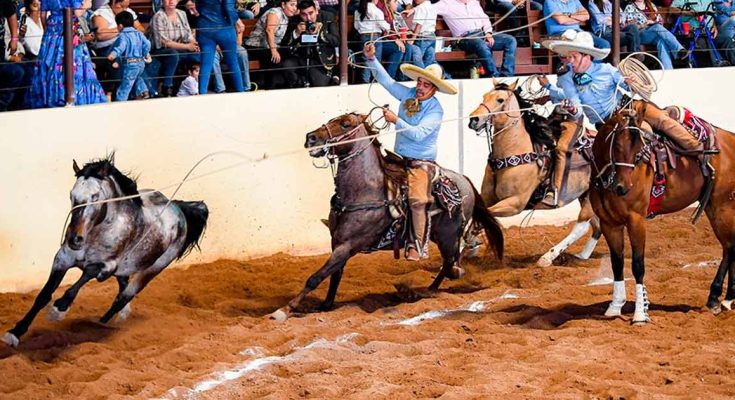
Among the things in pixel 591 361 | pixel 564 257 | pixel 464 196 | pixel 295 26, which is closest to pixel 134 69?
pixel 295 26

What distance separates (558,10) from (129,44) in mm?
5166

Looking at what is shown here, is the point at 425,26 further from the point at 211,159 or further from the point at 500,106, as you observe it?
the point at 211,159

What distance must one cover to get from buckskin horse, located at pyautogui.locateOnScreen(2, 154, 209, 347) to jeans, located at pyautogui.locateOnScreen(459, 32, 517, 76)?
17.1ft

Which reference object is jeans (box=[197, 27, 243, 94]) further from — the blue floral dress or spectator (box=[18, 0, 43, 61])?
spectator (box=[18, 0, 43, 61])

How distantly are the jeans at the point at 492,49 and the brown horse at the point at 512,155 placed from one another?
7.49ft

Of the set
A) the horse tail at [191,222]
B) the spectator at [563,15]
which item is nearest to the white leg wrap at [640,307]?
the horse tail at [191,222]

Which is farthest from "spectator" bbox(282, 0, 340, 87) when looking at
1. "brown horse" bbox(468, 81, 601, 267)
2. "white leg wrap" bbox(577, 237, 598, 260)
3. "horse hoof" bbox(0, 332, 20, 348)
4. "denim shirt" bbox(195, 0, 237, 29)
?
"horse hoof" bbox(0, 332, 20, 348)

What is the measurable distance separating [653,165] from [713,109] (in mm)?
6068

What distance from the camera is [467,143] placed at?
14031 mm

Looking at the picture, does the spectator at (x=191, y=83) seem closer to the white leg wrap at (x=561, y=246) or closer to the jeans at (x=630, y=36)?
the white leg wrap at (x=561, y=246)

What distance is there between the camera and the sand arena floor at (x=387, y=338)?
8.35 m

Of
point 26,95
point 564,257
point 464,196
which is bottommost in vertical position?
point 564,257

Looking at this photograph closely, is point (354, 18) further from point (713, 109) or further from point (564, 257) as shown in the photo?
point (713, 109)

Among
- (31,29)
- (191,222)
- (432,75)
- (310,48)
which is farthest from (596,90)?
(31,29)
